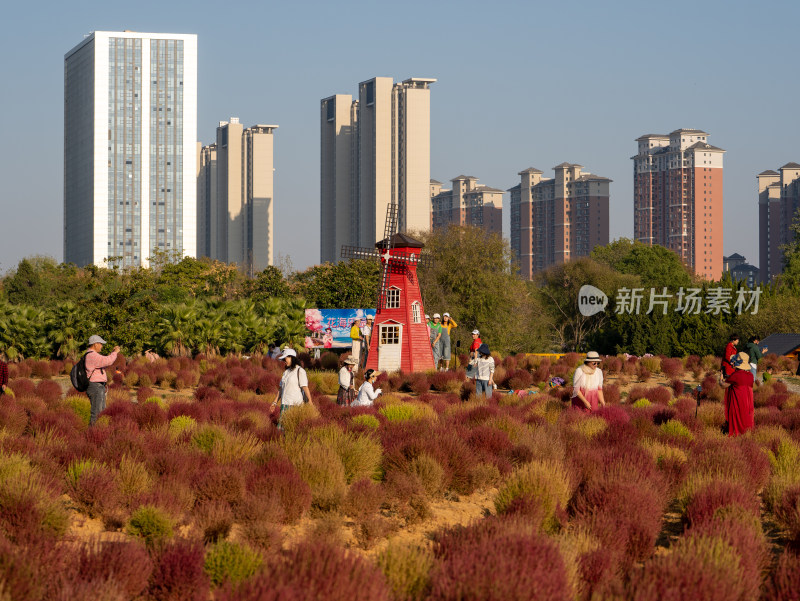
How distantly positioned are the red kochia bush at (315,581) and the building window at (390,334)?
25915 mm

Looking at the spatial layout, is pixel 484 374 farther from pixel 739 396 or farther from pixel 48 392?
pixel 48 392

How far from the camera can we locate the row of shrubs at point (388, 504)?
7.20 m

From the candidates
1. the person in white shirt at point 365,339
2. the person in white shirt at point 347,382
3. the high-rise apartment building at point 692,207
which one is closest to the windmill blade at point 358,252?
the person in white shirt at point 365,339

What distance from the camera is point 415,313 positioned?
3359 centimetres

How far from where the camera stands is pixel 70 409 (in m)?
18.2

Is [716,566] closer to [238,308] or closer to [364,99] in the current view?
[238,308]

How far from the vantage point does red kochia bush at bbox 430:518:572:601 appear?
674 cm

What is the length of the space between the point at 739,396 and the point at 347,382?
23.7 ft

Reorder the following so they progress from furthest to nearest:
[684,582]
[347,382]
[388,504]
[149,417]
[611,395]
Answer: [611,395]
[347,382]
[149,417]
[388,504]
[684,582]

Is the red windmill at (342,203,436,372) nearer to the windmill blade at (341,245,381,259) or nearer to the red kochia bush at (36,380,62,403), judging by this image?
the windmill blade at (341,245,381,259)

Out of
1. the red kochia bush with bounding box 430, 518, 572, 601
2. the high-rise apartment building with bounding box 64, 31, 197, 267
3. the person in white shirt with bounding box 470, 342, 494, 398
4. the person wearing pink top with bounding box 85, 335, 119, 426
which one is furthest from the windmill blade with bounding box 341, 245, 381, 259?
the high-rise apartment building with bounding box 64, 31, 197, 267

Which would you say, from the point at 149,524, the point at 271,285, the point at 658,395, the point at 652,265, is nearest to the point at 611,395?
the point at 658,395

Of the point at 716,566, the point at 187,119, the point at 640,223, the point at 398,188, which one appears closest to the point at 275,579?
the point at 716,566

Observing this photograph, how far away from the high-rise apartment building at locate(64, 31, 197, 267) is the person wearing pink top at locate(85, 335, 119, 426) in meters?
139
